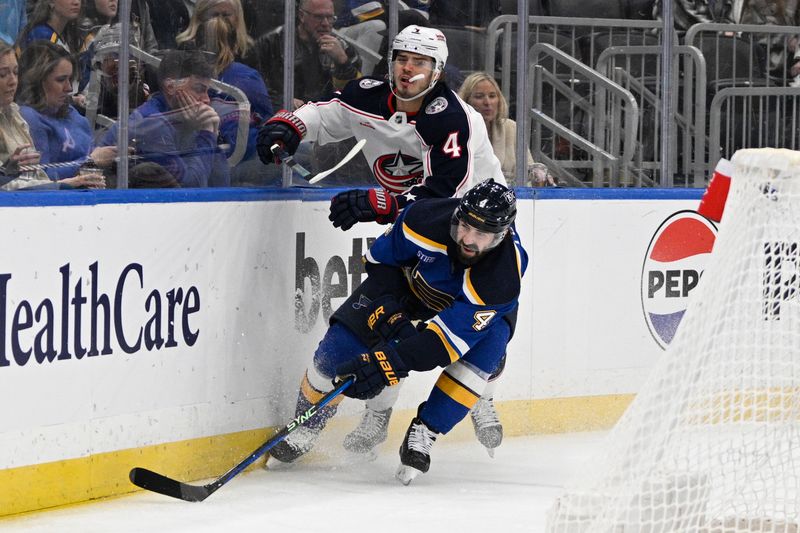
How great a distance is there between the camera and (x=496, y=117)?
5055 millimetres

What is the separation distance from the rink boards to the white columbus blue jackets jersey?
0.24 meters

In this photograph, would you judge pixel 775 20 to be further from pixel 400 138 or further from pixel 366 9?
pixel 400 138

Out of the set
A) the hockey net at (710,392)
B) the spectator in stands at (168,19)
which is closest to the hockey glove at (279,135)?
the spectator in stands at (168,19)

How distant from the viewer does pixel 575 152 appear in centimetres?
522

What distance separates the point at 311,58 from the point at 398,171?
515mm

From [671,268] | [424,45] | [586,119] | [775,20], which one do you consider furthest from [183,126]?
[775,20]

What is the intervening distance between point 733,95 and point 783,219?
2.58m

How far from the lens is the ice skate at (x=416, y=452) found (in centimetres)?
411

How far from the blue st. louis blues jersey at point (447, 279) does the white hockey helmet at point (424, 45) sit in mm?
445

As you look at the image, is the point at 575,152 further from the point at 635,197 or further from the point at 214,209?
the point at 214,209

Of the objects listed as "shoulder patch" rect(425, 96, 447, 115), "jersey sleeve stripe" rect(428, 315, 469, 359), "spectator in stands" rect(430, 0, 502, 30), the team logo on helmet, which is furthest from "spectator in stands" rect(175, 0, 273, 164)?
"jersey sleeve stripe" rect(428, 315, 469, 359)

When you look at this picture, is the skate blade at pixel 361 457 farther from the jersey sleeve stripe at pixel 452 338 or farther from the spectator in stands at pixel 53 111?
the spectator in stands at pixel 53 111

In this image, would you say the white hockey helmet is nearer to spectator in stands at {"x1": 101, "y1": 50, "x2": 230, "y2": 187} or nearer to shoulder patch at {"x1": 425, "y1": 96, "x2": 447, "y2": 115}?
shoulder patch at {"x1": 425, "y1": 96, "x2": 447, "y2": 115}

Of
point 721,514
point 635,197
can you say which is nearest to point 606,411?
point 635,197
